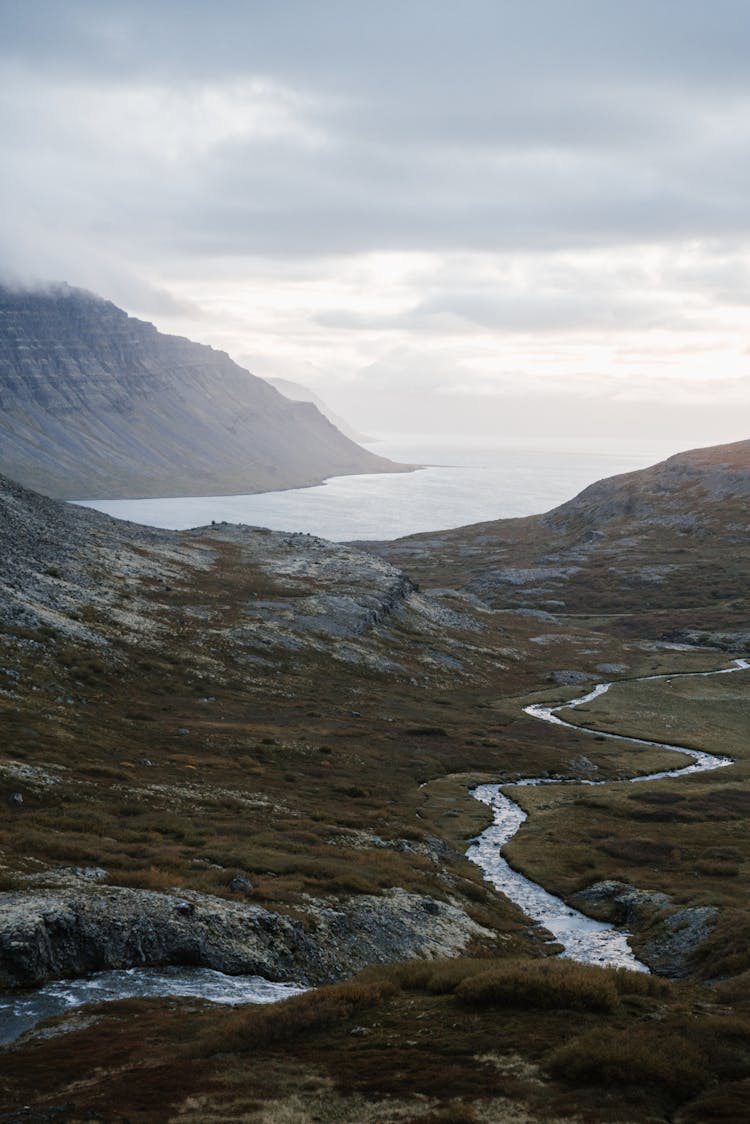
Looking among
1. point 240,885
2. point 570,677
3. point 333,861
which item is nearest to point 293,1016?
point 240,885

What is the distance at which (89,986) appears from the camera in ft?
109

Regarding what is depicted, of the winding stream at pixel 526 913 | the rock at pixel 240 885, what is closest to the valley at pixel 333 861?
the rock at pixel 240 885

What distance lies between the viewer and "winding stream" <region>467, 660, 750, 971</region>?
1886 inches

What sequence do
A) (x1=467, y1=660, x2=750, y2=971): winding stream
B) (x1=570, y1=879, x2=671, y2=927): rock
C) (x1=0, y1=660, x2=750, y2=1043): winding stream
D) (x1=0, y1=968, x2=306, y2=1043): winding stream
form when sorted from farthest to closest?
(x1=570, y1=879, x2=671, y2=927): rock → (x1=467, y1=660, x2=750, y2=971): winding stream → (x1=0, y1=660, x2=750, y2=1043): winding stream → (x1=0, y1=968, x2=306, y2=1043): winding stream

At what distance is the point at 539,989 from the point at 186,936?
15.3m

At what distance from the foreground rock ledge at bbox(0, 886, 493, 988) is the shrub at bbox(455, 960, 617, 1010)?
10222 millimetres

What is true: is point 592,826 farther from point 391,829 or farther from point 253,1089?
point 253,1089

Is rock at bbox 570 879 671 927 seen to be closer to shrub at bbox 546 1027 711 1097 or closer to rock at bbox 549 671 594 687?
shrub at bbox 546 1027 711 1097

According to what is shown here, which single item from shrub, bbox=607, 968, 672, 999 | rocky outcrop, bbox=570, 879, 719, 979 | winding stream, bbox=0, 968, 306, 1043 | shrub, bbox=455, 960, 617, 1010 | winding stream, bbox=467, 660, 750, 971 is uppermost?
shrub, bbox=455, 960, 617, 1010

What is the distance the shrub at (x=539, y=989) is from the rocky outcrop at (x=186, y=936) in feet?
33.7

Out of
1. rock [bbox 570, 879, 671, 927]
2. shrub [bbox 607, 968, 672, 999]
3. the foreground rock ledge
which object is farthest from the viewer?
rock [bbox 570, 879, 671, 927]

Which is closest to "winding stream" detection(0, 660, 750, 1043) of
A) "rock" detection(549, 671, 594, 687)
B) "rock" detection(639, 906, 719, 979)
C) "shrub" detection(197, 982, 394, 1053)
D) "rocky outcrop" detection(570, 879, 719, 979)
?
"rocky outcrop" detection(570, 879, 719, 979)

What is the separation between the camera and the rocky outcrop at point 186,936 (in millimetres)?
33375

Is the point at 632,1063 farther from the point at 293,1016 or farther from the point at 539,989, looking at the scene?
the point at 293,1016
